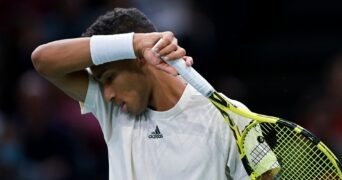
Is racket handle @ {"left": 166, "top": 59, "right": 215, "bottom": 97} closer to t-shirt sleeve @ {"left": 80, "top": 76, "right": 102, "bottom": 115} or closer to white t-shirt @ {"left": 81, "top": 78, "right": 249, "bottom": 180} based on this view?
white t-shirt @ {"left": 81, "top": 78, "right": 249, "bottom": 180}

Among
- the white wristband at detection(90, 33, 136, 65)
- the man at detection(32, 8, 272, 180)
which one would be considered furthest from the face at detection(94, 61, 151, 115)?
the white wristband at detection(90, 33, 136, 65)

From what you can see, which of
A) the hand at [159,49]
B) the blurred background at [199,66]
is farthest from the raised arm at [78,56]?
the blurred background at [199,66]

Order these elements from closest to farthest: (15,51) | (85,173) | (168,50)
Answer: (168,50)
(85,173)
(15,51)

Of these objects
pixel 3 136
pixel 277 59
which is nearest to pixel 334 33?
pixel 277 59

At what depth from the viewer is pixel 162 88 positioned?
351 centimetres

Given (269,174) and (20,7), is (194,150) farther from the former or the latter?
(20,7)

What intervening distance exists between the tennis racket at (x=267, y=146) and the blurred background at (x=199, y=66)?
2.35 metres

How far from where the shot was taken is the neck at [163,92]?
350cm

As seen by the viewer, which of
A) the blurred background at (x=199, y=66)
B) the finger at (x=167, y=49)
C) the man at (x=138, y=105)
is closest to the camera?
the finger at (x=167, y=49)

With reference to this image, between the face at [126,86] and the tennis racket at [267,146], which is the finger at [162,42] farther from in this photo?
the face at [126,86]

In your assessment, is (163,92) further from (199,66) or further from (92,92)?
(199,66)

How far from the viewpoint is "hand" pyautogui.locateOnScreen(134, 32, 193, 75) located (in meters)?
3.24

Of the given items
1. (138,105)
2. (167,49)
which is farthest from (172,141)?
(167,49)

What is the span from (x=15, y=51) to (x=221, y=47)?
1662 millimetres
